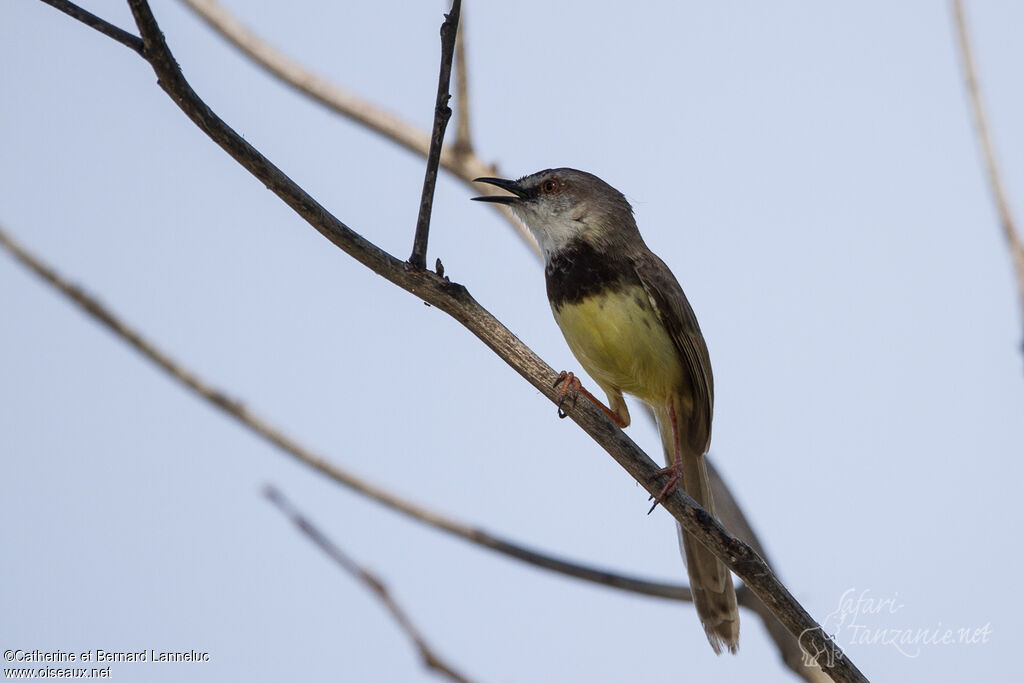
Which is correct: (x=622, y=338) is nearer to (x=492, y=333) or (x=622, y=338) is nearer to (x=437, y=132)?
(x=492, y=333)

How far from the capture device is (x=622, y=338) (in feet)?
16.5

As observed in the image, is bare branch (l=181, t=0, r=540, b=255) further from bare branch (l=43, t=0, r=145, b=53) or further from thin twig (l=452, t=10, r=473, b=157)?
bare branch (l=43, t=0, r=145, b=53)

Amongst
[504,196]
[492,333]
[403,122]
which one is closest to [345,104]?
[403,122]

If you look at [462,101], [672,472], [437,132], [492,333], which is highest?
[462,101]

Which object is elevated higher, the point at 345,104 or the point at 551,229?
the point at 345,104

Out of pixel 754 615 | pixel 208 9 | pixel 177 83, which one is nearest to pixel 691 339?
pixel 754 615

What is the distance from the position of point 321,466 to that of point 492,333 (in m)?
1.99

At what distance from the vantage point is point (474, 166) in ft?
19.4

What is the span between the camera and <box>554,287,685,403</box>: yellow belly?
5039mm

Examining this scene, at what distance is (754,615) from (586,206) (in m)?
2.42

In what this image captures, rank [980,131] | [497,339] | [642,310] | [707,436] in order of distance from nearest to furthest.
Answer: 1. [497,339]
2. [980,131]
3. [642,310]
4. [707,436]

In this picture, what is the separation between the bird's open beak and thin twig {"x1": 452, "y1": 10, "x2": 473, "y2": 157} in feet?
0.96

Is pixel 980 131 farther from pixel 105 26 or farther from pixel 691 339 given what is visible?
pixel 105 26

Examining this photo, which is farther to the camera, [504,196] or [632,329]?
[504,196]
